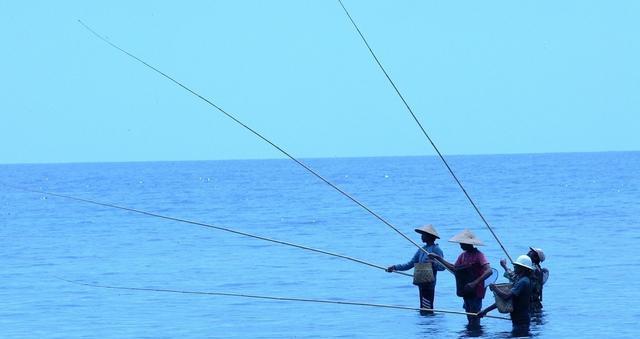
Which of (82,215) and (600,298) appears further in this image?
(82,215)

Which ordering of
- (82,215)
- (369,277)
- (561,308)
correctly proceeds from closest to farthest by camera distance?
1. (561,308)
2. (369,277)
3. (82,215)

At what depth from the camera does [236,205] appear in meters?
62.2

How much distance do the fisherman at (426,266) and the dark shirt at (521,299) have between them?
1224 mm

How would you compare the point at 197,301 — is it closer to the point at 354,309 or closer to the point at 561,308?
the point at 354,309

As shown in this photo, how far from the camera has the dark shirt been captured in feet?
42.0

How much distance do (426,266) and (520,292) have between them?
187cm

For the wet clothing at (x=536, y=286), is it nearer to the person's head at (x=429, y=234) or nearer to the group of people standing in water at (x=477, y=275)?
the group of people standing in water at (x=477, y=275)

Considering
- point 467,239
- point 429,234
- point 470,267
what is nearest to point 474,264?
point 470,267

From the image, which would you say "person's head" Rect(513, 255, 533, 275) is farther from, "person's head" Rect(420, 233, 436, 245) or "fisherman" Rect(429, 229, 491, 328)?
"person's head" Rect(420, 233, 436, 245)

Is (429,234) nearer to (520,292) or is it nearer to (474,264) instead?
(474,264)

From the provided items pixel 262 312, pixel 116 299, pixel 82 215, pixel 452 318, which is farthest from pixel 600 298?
pixel 82 215

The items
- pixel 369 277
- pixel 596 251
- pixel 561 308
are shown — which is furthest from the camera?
pixel 596 251

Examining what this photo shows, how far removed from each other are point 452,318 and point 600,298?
10.6ft

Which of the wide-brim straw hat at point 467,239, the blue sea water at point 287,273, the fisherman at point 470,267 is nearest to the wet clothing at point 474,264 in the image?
the fisherman at point 470,267
